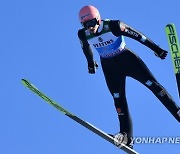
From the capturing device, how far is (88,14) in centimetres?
1265

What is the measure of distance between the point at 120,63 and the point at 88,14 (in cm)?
150

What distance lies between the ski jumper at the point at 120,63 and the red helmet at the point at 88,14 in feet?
0.86

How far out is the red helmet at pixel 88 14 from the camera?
12.6 m

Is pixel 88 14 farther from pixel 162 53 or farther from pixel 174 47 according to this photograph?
pixel 174 47

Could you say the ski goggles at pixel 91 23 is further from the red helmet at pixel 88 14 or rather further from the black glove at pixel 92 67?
the black glove at pixel 92 67

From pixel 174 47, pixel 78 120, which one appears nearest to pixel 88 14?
pixel 174 47

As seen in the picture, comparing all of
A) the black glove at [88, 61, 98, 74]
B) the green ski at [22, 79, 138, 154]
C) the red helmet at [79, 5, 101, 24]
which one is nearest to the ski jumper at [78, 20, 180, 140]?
the black glove at [88, 61, 98, 74]

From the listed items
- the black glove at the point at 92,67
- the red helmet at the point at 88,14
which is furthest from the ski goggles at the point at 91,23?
the black glove at the point at 92,67

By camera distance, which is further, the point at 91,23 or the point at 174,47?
the point at 174,47

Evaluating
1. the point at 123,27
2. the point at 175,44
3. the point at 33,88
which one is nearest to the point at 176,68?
the point at 175,44

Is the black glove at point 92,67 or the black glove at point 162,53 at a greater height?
the black glove at point 92,67

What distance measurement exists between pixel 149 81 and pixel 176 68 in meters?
0.77

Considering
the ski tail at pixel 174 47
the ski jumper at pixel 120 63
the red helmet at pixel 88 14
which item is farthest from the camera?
the ski jumper at pixel 120 63

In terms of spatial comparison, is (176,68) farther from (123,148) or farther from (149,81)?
(123,148)
